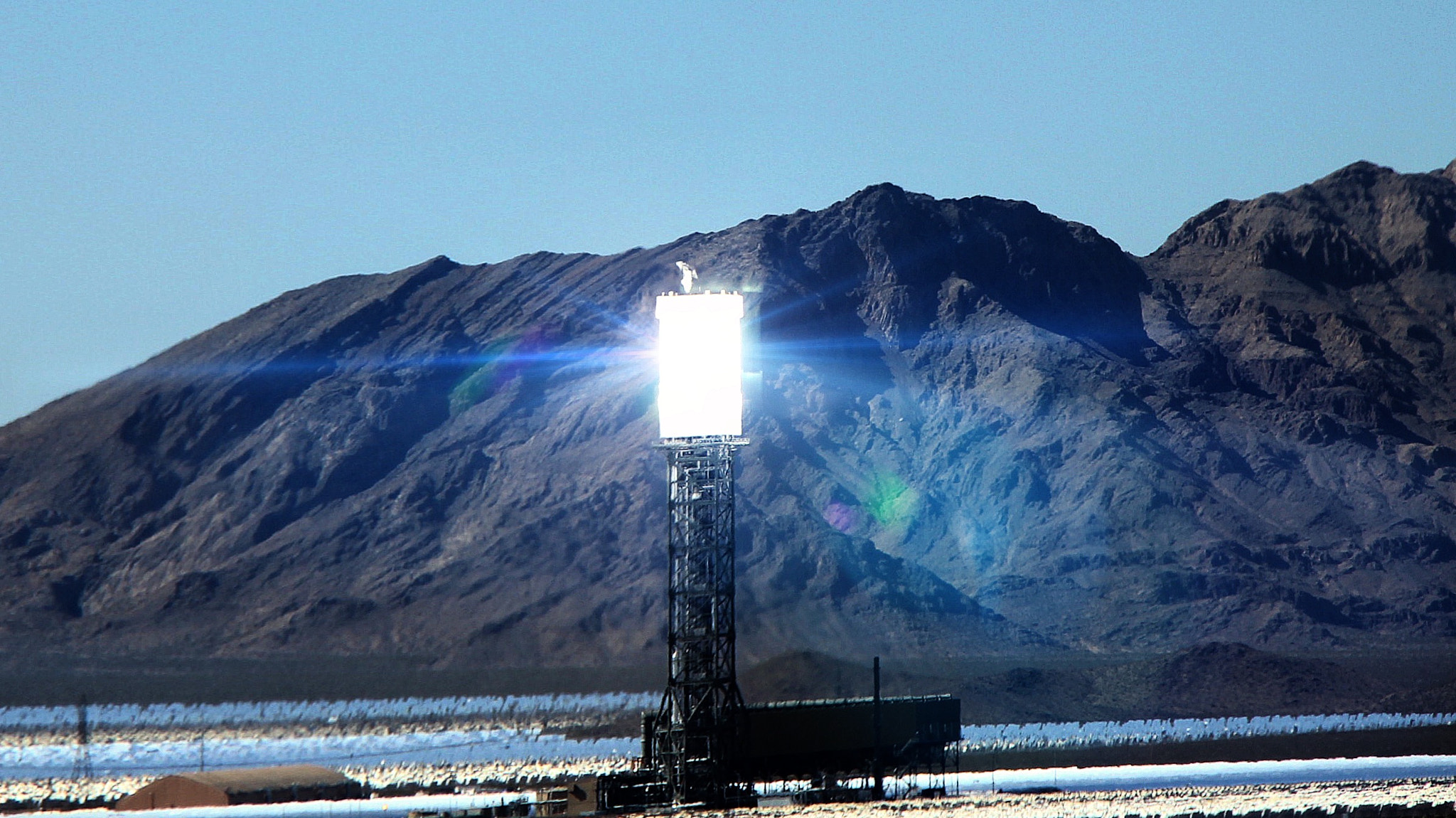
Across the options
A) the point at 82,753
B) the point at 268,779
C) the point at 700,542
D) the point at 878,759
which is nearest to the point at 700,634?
the point at 700,542

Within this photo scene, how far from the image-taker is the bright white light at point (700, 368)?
3019 inches

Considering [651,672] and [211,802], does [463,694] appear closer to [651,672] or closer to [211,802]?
[651,672]

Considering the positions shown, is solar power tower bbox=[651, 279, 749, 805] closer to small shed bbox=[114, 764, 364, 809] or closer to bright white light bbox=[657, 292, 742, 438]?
bright white light bbox=[657, 292, 742, 438]

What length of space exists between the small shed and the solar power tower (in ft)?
54.9

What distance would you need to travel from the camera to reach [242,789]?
3211 inches

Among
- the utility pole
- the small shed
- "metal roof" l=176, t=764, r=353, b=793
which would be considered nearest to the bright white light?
the utility pole

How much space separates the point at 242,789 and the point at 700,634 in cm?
2164

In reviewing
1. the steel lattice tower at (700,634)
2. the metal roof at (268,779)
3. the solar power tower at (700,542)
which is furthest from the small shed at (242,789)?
the steel lattice tower at (700,634)

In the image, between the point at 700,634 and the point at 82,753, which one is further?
the point at 82,753

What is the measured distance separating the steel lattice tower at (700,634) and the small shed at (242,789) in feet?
56.2

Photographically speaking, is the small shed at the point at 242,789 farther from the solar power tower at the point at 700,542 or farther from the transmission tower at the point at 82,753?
the transmission tower at the point at 82,753

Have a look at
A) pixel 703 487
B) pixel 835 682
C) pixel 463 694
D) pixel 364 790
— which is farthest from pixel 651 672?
pixel 703 487

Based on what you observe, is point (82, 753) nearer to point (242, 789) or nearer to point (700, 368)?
point (242, 789)

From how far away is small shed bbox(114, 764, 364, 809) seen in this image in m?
81.4
